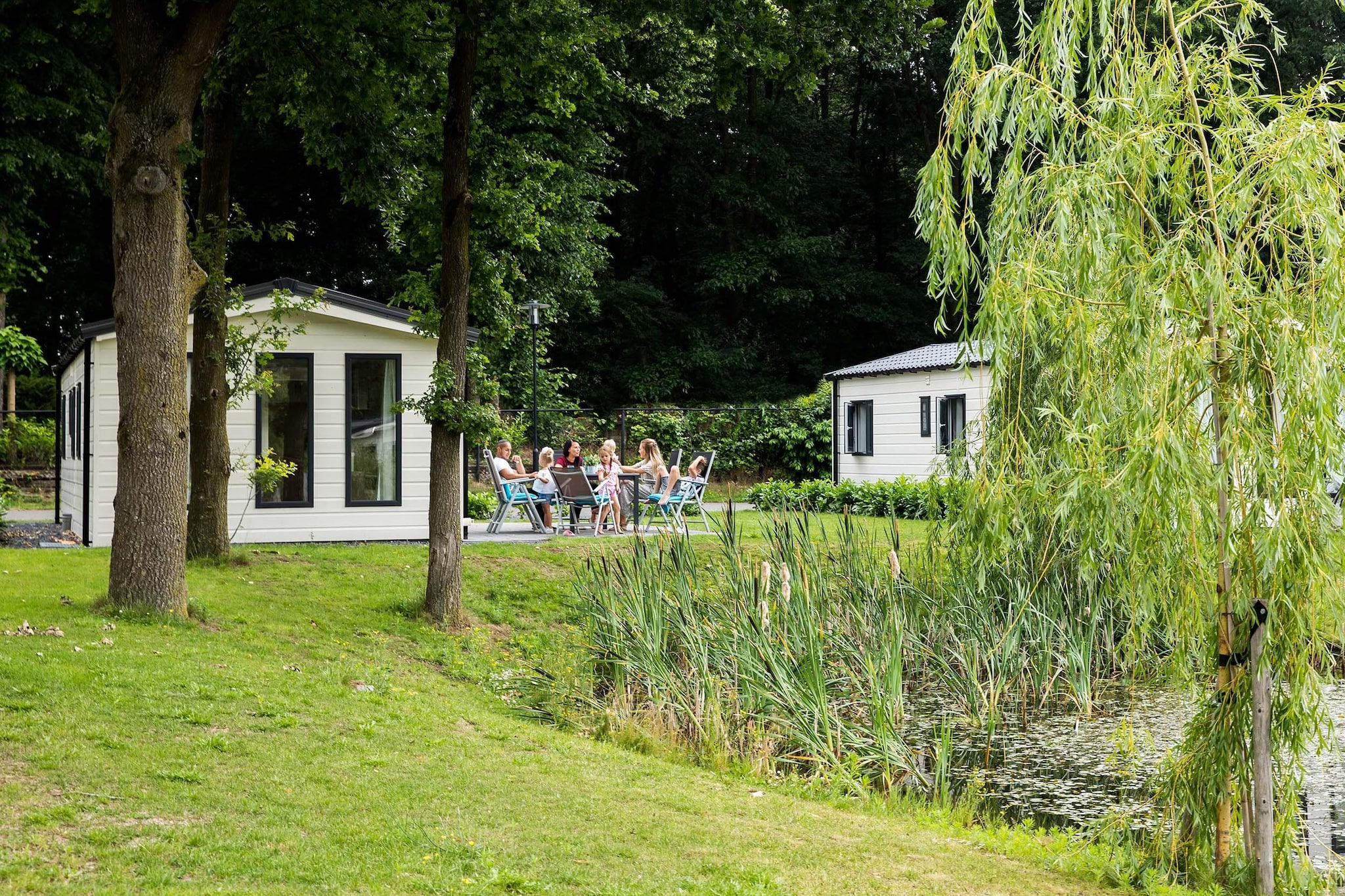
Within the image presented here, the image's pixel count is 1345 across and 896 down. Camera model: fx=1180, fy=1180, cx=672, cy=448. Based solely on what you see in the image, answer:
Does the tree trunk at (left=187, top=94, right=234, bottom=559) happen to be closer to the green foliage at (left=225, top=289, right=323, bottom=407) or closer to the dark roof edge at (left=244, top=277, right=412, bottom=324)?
the green foliage at (left=225, top=289, right=323, bottom=407)

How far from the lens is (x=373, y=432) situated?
13594 millimetres

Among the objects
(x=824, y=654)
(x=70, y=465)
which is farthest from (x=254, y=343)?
(x=70, y=465)

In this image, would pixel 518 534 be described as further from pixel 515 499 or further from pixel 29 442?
pixel 29 442

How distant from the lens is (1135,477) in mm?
4465

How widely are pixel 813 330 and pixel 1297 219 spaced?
95.7 feet

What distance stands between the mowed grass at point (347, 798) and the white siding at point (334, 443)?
494 centimetres

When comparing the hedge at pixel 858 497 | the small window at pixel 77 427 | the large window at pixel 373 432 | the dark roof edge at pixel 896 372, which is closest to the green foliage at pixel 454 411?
the large window at pixel 373 432

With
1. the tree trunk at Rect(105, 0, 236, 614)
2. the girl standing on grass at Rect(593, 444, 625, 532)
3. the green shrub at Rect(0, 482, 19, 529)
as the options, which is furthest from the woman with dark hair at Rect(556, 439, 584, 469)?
the tree trunk at Rect(105, 0, 236, 614)

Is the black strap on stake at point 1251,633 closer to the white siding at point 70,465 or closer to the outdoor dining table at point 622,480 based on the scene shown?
the outdoor dining table at point 622,480

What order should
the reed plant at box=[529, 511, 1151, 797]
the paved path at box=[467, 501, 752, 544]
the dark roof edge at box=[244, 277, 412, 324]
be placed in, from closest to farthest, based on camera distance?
the reed plant at box=[529, 511, 1151, 797] → the dark roof edge at box=[244, 277, 412, 324] → the paved path at box=[467, 501, 752, 544]

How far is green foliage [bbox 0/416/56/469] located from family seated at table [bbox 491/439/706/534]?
11839mm

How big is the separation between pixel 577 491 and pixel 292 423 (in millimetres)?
3381

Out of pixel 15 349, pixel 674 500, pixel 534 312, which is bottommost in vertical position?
pixel 674 500

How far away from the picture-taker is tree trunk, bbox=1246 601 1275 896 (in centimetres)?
467
